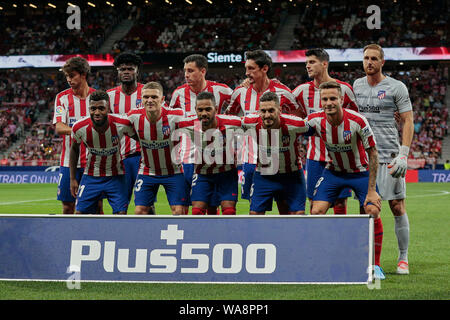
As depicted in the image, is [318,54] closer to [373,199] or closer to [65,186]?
[373,199]

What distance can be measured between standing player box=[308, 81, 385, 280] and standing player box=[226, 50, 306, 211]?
29.7 inches

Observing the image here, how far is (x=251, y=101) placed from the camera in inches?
259

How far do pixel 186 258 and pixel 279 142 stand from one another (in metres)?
1.67

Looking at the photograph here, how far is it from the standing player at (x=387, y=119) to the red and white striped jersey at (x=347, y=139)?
→ 297 mm

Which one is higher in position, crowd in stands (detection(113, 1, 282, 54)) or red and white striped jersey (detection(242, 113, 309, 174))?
crowd in stands (detection(113, 1, 282, 54))

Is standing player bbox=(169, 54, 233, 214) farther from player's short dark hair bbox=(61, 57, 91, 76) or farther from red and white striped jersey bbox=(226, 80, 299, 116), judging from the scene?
player's short dark hair bbox=(61, 57, 91, 76)

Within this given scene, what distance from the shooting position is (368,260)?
4.72 m

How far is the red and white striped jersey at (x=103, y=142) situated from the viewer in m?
6.12

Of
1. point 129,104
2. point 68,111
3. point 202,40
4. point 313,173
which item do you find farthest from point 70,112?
point 202,40

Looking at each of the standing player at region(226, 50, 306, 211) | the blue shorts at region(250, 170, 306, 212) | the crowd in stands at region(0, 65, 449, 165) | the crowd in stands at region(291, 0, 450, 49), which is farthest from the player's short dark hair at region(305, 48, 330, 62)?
the crowd in stands at region(291, 0, 450, 49)

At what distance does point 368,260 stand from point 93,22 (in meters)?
35.0

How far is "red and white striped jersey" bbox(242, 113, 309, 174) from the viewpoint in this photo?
5.82 m

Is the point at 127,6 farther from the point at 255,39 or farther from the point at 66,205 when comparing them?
the point at 66,205

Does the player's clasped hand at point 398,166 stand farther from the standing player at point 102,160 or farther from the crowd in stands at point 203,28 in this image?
the crowd in stands at point 203,28
